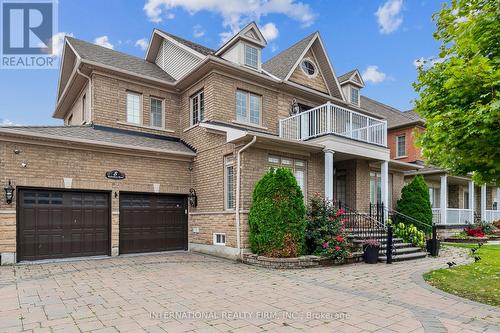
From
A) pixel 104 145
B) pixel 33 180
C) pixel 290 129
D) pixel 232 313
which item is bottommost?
pixel 232 313

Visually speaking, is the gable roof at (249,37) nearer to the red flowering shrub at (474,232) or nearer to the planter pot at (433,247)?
the planter pot at (433,247)

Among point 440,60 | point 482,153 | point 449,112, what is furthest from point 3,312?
point 440,60

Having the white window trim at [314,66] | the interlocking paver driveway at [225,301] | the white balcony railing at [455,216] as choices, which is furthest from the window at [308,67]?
the white balcony railing at [455,216]

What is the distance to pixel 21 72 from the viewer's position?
12484mm

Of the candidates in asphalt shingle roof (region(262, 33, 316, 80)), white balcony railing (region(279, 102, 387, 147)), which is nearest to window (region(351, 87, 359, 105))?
white balcony railing (region(279, 102, 387, 147))

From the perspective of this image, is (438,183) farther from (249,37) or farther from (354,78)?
(249,37)

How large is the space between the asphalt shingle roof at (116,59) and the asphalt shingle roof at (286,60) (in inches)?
185

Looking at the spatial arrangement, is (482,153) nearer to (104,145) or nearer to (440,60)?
(440,60)

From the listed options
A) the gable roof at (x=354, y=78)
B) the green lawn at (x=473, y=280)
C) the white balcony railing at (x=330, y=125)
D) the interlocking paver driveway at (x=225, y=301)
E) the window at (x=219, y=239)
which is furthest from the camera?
the gable roof at (x=354, y=78)

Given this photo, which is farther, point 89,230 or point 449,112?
point 89,230

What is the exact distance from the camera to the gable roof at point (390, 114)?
2052cm

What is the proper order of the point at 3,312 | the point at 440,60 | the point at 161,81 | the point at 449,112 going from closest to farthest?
1. the point at 3,312
2. the point at 449,112
3. the point at 440,60
4. the point at 161,81

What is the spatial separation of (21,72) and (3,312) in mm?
10388

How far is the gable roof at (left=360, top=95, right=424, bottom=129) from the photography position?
2052 cm
